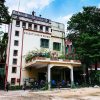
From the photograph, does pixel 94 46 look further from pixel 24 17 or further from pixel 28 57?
pixel 24 17

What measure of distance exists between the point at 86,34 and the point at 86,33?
0.65 m

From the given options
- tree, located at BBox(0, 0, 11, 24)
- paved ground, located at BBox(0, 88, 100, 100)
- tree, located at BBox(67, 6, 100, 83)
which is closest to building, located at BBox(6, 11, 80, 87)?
tree, located at BBox(67, 6, 100, 83)

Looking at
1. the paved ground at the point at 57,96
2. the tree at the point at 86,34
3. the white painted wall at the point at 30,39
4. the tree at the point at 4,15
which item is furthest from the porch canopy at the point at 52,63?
the paved ground at the point at 57,96

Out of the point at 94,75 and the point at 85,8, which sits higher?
the point at 85,8

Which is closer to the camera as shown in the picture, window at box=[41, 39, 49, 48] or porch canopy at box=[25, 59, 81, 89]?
porch canopy at box=[25, 59, 81, 89]

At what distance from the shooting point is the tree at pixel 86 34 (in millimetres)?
34594

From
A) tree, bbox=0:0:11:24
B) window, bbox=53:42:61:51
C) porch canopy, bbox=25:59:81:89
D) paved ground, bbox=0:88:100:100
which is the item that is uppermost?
tree, bbox=0:0:11:24

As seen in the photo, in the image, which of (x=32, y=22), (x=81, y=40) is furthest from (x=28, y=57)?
(x=81, y=40)

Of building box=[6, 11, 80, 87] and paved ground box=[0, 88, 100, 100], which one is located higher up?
building box=[6, 11, 80, 87]

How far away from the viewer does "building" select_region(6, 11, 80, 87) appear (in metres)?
35.4

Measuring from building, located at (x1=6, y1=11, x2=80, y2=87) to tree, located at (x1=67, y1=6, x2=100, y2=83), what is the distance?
2.69 meters

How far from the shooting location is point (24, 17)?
38188 millimetres

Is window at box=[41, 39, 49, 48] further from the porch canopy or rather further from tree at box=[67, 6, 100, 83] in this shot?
the porch canopy

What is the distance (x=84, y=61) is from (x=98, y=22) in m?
8.16
